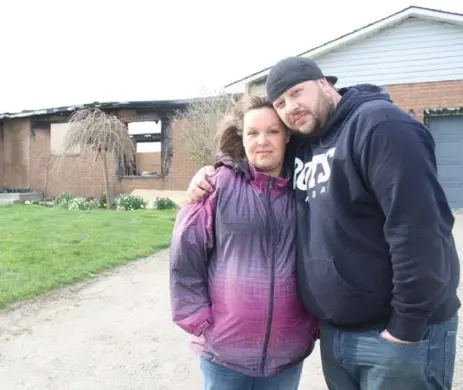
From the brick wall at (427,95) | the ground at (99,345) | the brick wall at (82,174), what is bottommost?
the ground at (99,345)

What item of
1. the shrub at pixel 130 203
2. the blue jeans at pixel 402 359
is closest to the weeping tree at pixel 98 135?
the shrub at pixel 130 203

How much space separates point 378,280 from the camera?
1499 millimetres

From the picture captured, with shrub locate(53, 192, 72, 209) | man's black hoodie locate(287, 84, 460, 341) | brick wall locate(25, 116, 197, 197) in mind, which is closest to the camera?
man's black hoodie locate(287, 84, 460, 341)

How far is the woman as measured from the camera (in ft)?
5.62

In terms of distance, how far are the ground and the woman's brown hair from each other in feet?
5.77

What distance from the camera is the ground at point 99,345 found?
3.01 m

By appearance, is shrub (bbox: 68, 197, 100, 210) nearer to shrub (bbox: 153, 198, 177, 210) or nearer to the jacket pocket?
shrub (bbox: 153, 198, 177, 210)

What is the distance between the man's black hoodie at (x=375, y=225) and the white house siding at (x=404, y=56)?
1184 cm

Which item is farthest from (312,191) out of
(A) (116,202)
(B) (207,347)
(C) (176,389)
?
(A) (116,202)

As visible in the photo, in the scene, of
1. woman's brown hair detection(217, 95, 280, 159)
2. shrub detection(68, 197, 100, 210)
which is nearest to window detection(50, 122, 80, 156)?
shrub detection(68, 197, 100, 210)

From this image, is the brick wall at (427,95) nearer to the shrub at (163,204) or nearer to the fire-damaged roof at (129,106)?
the fire-damaged roof at (129,106)

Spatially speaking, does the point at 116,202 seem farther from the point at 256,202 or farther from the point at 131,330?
the point at 256,202

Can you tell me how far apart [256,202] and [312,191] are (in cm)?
23

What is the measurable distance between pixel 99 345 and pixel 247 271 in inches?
91.9
